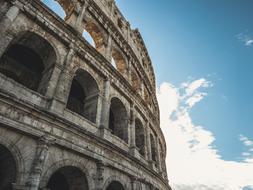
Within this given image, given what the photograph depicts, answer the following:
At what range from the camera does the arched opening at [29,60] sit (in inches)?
293

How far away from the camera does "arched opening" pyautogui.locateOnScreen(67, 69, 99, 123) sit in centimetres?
888

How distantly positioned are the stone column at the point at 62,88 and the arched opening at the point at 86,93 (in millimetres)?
1046

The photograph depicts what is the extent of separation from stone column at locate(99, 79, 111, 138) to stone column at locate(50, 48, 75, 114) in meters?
2.09

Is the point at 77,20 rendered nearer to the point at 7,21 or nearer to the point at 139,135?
the point at 7,21

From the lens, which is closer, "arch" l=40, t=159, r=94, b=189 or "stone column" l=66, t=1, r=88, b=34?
"arch" l=40, t=159, r=94, b=189

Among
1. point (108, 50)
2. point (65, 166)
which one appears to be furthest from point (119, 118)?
point (65, 166)

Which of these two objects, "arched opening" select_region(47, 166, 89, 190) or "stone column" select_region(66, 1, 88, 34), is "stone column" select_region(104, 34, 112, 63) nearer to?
"stone column" select_region(66, 1, 88, 34)

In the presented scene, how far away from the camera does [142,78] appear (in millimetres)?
16672

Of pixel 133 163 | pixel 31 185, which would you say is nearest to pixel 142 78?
pixel 133 163

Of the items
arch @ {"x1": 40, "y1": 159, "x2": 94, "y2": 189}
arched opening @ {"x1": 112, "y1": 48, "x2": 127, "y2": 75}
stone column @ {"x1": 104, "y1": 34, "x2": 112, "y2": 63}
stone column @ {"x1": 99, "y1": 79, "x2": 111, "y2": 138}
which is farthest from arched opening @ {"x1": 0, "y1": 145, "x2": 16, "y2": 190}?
arched opening @ {"x1": 112, "y1": 48, "x2": 127, "y2": 75}

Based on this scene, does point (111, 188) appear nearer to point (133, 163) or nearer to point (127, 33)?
point (133, 163)

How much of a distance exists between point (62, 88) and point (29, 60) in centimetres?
302

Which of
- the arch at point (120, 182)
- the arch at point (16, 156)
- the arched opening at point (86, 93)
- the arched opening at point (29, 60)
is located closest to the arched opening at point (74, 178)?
the arch at point (120, 182)

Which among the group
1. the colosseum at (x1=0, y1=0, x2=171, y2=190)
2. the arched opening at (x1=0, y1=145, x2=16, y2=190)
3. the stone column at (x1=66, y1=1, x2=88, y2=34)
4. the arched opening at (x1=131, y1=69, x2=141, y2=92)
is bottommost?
the arched opening at (x1=0, y1=145, x2=16, y2=190)
